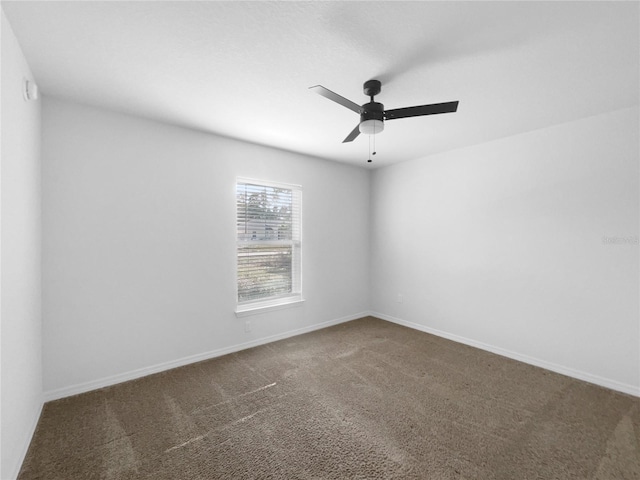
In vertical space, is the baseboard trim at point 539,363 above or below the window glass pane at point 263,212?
below

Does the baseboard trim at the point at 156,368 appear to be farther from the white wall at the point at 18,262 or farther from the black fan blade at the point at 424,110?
the black fan blade at the point at 424,110

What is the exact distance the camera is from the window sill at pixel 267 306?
3502mm

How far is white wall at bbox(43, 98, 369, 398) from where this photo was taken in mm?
2447

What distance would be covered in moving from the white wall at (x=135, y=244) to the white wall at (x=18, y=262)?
0.65 ft

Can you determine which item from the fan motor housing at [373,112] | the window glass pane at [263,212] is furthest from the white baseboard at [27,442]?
the fan motor housing at [373,112]

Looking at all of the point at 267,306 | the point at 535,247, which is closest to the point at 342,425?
the point at 267,306

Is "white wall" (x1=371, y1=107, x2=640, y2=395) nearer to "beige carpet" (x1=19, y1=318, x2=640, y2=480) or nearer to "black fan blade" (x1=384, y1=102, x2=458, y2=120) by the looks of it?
"beige carpet" (x1=19, y1=318, x2=640, y2=480)

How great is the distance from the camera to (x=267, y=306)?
12.2 feet

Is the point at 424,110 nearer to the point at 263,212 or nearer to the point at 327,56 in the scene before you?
the point at 327,56

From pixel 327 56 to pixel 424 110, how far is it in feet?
2.41

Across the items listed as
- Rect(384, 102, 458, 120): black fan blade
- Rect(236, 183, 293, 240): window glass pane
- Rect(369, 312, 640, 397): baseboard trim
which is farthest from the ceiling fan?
Rect(369, 312, 640, 397): baseboard trim

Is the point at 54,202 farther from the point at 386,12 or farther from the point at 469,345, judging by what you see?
the point at 469,345

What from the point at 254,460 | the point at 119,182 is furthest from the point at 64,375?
the point at 254,460

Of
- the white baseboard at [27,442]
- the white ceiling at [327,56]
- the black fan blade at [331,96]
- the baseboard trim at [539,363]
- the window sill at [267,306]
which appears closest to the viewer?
the white ceiling at [327,56]
